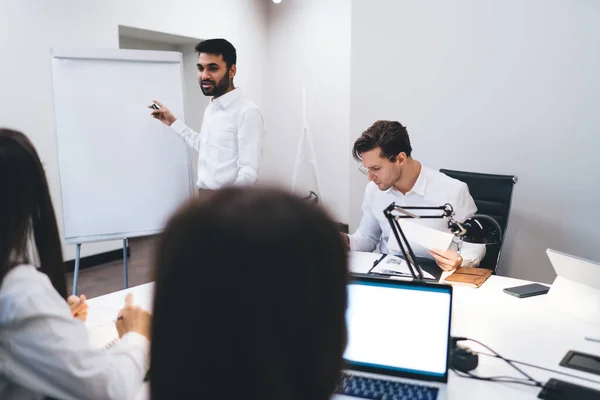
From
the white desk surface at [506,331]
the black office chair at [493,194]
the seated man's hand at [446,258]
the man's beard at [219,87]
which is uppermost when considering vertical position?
the man's beard at [219,87]

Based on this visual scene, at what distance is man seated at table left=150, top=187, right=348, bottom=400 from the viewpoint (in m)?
0.42

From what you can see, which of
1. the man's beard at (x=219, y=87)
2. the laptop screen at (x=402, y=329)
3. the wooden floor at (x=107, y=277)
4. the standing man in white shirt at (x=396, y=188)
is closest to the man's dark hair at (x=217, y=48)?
the man's beard at (x=219, y=87)

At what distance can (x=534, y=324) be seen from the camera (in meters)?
1.49

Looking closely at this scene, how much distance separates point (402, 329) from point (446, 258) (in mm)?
795

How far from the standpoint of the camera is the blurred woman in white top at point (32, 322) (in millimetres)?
909

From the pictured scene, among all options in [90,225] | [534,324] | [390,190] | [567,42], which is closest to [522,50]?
[567,42]

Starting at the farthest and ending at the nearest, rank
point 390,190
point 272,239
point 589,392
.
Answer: point 390,190 → point 589,392 → point 272,239

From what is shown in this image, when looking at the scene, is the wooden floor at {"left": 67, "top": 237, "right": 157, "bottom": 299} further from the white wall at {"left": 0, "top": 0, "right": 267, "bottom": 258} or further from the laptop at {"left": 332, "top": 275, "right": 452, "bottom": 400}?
the laptop at {"left": 332, "top": 275, "right": 452, "bottom": 400}

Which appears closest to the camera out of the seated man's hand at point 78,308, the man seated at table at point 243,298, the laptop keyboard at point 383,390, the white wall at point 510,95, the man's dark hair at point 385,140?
the man seated at table at point 243,298

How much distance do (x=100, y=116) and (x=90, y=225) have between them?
592mm

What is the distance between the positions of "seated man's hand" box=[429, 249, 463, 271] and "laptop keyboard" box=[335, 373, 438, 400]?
85 cm

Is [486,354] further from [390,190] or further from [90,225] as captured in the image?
[90,225]

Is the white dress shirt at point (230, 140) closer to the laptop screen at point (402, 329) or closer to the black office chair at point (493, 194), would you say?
the black office chair at point (493, 194)

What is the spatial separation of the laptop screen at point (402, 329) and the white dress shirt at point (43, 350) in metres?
0.49
